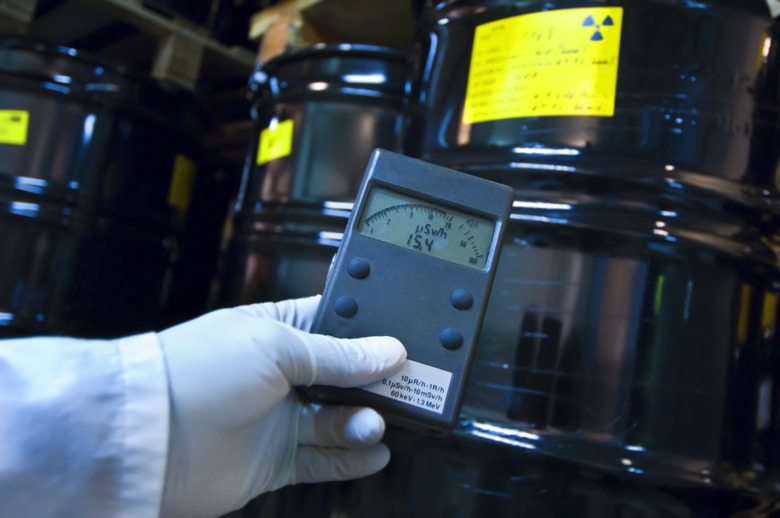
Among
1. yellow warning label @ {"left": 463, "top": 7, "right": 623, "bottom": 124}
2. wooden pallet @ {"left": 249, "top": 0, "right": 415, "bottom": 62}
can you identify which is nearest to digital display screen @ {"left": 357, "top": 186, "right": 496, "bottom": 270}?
yellow warning label @ {"left": 463, "top": 7, "right": 623, "bottom": 124}

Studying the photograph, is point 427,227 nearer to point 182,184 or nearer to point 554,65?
point 554,65

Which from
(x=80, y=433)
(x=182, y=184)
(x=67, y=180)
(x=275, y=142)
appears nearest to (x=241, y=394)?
(x=80, y=433)

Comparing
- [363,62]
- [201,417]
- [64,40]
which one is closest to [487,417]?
[201,417]

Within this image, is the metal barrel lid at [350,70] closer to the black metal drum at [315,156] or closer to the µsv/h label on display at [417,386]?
the black metal drum at [315,156]

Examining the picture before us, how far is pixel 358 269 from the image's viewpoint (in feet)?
2.31

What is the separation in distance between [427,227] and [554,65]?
337 mm

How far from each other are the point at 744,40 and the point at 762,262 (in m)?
0.32

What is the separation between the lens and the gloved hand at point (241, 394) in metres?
0.60

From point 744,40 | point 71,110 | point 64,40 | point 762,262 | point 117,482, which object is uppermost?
point 64,40

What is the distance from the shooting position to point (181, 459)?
615 millimetres

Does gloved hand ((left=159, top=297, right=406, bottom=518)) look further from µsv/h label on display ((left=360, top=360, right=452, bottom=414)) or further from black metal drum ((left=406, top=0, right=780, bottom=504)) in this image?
black metal drum ((left=406, top=0, right=780, bottom=504))

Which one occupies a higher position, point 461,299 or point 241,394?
point 461,299

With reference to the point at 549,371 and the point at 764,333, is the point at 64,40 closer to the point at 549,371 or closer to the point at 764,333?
the point at 549,371

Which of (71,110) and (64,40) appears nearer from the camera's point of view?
(71,110)
